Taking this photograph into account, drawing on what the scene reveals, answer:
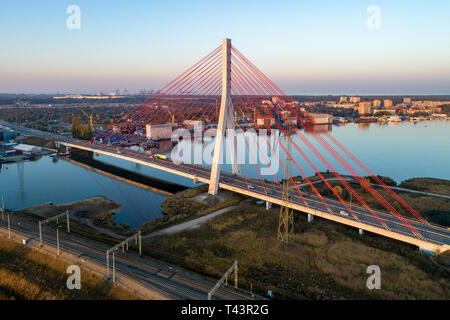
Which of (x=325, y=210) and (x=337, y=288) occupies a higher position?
(x=325, y=210)

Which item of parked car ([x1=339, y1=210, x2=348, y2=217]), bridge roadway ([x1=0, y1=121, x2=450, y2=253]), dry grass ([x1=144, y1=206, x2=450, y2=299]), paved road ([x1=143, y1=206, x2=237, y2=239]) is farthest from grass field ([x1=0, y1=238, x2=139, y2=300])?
parked car ([x1=339, y1=210, x2=348, y2=217])

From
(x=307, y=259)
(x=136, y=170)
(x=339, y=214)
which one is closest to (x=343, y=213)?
(x=339, y=214)

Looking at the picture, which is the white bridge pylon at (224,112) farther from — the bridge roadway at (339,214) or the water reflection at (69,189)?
the water reflection at (69,189)

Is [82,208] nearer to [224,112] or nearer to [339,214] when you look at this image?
[224,112]

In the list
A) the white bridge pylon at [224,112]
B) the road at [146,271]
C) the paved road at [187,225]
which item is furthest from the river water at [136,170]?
the road at [146,271]
